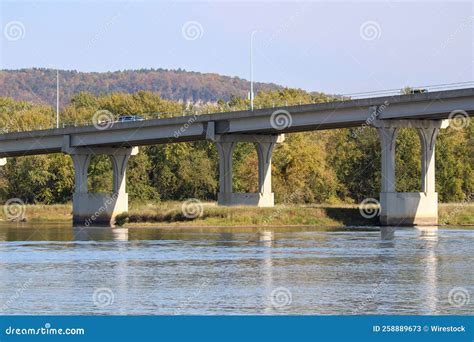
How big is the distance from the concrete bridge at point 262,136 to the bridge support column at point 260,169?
0.10m

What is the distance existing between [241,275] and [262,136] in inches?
2643

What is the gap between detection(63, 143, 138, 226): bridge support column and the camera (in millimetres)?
124750

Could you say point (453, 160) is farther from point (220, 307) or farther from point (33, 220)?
point (220, 307)

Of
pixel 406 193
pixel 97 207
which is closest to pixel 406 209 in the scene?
pixel 406 193

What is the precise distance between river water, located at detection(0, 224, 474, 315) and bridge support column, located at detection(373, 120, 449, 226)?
1597 centimetres

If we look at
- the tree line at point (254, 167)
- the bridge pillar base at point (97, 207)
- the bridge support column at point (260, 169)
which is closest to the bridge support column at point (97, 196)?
the bridge pillar base at point (97, 207)

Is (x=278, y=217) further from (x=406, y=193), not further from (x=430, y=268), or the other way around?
(x=430, y=268)

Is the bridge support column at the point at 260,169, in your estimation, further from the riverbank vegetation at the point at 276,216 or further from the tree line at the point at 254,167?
the tree line at the point at 254,167

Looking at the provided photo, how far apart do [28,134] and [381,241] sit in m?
65.2

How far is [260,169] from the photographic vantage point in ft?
389

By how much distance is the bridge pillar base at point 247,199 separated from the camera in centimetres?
11654

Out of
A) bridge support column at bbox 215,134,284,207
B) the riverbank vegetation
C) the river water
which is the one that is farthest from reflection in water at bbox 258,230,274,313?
bridge support column at bbox 215,134,284,207
